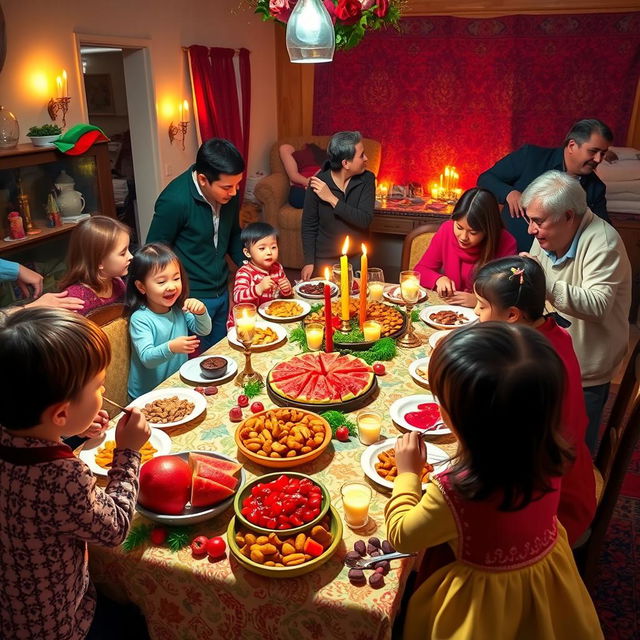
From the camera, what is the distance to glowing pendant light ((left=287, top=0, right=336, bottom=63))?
7.19ft

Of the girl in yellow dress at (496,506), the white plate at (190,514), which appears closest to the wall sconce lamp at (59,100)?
the white plate at (190,514)

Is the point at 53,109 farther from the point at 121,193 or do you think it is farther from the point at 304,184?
the point at 304,184

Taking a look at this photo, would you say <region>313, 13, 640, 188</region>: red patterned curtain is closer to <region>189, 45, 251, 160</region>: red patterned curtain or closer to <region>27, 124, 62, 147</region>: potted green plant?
<region>189, 45, 251, 160</region>: red patterned curtain

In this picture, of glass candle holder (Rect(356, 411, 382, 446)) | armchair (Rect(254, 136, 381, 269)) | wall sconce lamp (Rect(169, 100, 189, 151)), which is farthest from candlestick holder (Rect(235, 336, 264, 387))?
armchair (Rect(254, 136, 381, 269))

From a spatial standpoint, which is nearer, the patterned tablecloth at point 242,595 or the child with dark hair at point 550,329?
the patterned tablecloth at point 242,595

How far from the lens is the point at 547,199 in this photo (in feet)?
7.37

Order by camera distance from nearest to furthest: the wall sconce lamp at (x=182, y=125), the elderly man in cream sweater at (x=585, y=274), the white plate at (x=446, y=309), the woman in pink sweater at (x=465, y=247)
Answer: the elderly man in cream sweater at (x=585, y=274) → the white plate at (x=446, y=309) → the woman in pink sweater at (x=465, y=247) → the wall sconce lamp at (x=182, y=125)

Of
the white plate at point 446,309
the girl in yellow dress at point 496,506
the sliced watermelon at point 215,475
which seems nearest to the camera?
the girl in yellow dress at point 496,506

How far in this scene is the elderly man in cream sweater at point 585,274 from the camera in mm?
2232

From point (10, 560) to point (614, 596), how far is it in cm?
218

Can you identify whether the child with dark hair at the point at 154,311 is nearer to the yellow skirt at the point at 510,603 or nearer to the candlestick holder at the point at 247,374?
the candlestick holder at the point at 247,374

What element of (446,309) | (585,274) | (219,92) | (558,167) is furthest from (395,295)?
(219,92)

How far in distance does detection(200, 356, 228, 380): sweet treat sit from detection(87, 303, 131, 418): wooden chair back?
0.41 m

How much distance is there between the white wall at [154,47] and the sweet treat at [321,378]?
111 inches
